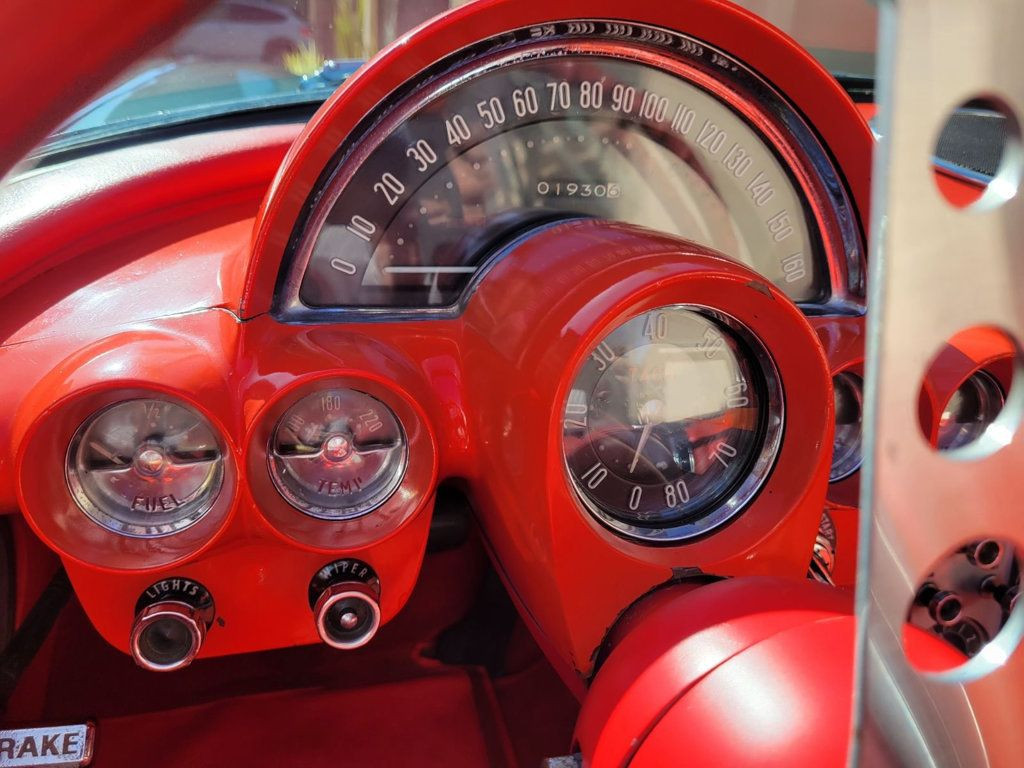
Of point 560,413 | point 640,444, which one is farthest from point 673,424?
point 560,413

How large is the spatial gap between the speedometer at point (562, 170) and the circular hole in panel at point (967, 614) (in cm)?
59

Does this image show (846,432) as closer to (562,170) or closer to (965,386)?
(965,386)

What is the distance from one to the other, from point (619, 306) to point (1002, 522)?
563 mm

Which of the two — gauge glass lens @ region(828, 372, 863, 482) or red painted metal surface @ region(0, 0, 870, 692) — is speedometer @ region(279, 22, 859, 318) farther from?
gauge glass lens @ region(828, 372, 863, 482)

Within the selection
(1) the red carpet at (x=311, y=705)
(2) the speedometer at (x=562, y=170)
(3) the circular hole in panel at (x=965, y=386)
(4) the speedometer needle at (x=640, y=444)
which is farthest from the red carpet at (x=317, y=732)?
(3) the circular hole in panel at (x=965, y=386)

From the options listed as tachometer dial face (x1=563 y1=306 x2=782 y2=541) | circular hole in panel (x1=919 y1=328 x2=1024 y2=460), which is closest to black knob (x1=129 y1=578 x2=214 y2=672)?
tachometer dial face (x1=563 y1=306 x2=782 y2=541)

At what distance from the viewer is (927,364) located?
52cm

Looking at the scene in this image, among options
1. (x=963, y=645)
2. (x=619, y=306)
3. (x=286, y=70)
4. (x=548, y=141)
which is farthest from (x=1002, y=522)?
(x=286, y=70)

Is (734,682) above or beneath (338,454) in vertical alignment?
beneath

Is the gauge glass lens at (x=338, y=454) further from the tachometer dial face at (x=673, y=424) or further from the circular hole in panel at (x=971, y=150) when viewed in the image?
the circular hole in panel at (x=971, y=150)

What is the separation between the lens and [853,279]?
150 cm

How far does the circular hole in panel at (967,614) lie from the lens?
23.4 inches

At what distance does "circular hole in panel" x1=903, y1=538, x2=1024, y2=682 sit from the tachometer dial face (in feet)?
0.99

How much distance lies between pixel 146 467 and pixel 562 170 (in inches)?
29.7
